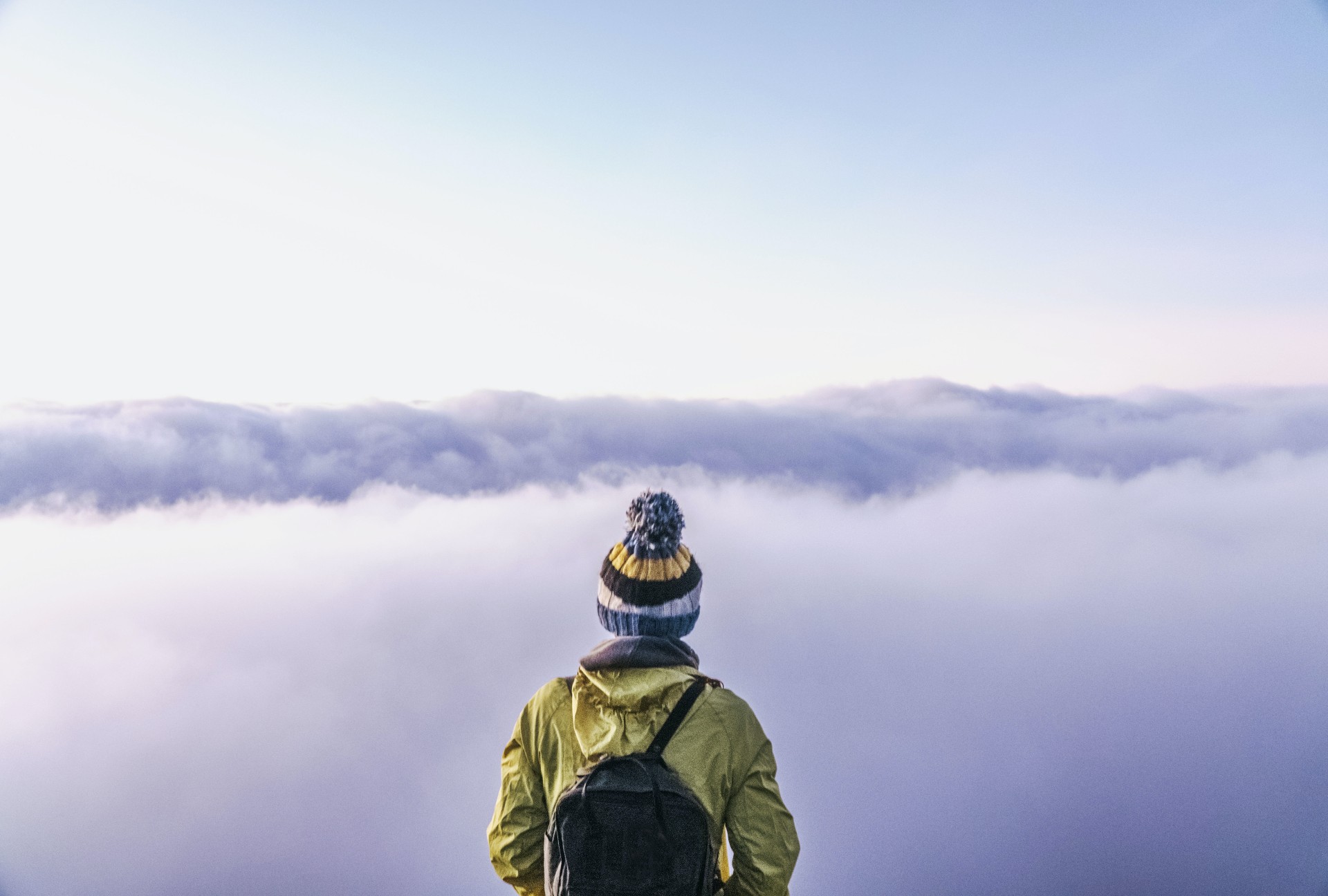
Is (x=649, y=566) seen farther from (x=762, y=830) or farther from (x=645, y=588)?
(x=762, y=830)

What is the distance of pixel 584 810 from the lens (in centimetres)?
275

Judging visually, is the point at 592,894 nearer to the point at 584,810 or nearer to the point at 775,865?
the point at 584,810

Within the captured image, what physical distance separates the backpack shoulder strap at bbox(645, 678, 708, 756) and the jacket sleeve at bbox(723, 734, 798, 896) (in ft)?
1.16

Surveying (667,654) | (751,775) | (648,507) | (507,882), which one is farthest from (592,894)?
(648,507)

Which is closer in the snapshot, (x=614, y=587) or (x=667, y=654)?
(x=667, y=654)

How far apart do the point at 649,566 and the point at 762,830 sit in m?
1.10

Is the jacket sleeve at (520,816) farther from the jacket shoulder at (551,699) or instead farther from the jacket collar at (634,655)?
the jacket collar at (634,655)

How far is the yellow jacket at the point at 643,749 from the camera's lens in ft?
9.00

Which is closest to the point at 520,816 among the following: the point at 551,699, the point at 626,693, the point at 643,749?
the point at 551,699

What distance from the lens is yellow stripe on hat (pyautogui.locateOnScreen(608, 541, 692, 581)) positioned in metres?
2.92

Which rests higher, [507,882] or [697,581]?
[697,581]

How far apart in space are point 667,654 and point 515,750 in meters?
0.78

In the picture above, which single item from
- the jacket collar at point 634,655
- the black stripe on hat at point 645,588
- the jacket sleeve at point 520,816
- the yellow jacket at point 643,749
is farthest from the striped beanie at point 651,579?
the jacket sleeve at point 520,816

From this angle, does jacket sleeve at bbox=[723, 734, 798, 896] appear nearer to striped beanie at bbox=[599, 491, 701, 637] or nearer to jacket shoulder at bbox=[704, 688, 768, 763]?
jacket shoulder at bbox=[704, 688, 768, 763]
